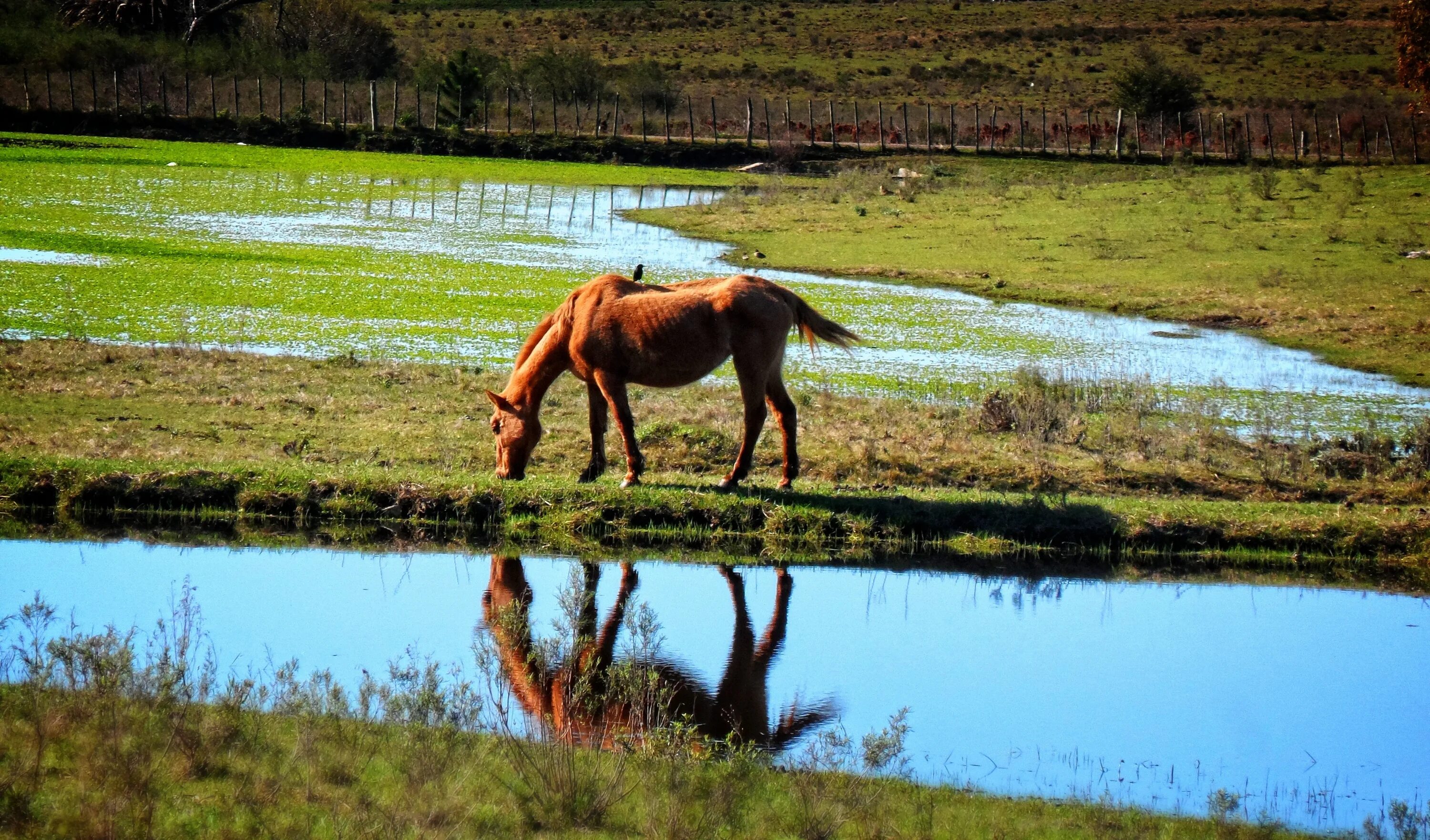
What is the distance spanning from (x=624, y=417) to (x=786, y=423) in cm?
156

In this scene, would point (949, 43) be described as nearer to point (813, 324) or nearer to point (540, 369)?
point (813, 324)

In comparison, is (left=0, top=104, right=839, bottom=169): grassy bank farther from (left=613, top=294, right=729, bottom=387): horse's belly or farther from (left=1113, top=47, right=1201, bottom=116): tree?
(left=613, top=294, right=729, bottom=387): horse's belly

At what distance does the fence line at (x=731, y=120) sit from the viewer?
193 feet

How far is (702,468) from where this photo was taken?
1430 cm

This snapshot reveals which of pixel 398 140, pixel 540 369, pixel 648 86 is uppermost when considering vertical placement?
pixel 648 86

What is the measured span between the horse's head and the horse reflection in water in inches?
106

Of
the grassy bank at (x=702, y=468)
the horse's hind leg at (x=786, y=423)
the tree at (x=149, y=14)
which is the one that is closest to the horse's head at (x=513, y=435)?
the grassy bank at (x=702, y=468)

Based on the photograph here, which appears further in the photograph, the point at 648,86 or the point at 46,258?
the point at 648,86

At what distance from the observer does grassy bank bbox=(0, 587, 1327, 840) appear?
20.0ft

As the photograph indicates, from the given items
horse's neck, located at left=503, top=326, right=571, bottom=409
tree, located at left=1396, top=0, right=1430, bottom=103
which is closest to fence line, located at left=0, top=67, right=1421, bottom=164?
tree, located at left=1396, top=0, right=1430, bottom=103

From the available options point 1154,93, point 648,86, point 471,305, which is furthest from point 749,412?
point 648,86

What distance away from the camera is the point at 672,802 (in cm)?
637

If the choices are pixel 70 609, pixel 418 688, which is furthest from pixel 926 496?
pixel 70 609

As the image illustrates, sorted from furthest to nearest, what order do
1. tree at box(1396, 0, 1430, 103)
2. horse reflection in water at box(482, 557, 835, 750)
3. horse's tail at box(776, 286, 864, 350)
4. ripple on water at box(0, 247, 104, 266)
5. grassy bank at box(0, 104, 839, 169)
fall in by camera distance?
grassy bank at box(0, 104, 839, 169)
tree at box(1396, 0, 1430, 103)
ripple on water at box(0, 247, 104, 266)
horse's tail at box(776, 286, 864, 350)
horse reflection in water at box(482, 557, 835, 750)
